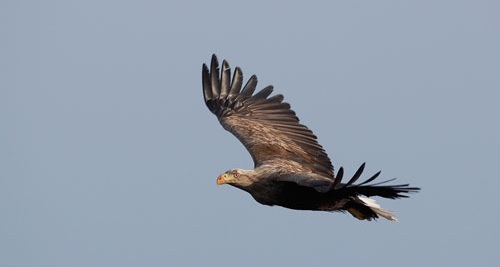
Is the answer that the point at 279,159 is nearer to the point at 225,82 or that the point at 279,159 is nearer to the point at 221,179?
the point at 221,179

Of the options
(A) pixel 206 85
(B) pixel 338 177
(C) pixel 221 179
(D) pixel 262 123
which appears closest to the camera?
(B) pixel 338 177

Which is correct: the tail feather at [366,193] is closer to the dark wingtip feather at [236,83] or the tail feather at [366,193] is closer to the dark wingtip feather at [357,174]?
the dark wingtip feather at [357,174]

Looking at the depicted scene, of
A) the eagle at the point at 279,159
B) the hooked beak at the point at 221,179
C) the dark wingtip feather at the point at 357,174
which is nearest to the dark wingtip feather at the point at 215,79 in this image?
the eagle at the point at 279,159

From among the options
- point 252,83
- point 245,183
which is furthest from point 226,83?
point 245,183

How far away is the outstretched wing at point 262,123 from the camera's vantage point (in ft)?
48.7

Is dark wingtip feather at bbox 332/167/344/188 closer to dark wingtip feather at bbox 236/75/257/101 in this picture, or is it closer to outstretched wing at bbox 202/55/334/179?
outstretched wing at bbox 202/55/334/179

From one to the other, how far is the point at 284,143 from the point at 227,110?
1488 millimetres

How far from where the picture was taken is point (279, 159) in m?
14.7

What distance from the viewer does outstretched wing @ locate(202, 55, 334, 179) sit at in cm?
1484

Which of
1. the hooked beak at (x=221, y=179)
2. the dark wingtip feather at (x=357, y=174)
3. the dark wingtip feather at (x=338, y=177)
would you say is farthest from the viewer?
the hooked beak at (x=221, y=179)

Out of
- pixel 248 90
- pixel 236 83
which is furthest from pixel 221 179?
pixel 236 83

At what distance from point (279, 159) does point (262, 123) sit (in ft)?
4.79

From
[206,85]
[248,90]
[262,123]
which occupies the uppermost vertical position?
[206,85]

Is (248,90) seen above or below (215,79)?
below
